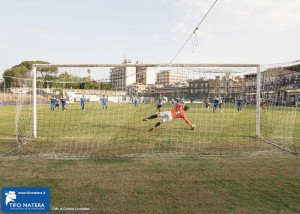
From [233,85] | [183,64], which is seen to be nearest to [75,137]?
[183,64]

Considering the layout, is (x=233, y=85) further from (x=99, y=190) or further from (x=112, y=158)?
(x=99, y=190)

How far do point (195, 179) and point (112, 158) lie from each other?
2638 millimetres

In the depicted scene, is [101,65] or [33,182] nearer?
[33,182]

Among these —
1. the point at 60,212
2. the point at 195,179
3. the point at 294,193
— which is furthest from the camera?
the point at 195,179

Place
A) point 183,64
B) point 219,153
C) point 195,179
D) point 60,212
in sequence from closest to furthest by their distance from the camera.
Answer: point 60,212 < point 195,179 < point 219,153 < point 183,64

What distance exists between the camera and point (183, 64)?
10414 mm

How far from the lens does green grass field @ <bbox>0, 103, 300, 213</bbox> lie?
163 inches

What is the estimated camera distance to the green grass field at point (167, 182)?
4145 mm

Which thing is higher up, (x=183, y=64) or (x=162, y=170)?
(x=183, y=64)

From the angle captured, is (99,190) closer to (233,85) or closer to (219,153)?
(219,153)

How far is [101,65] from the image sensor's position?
10477 millimetres

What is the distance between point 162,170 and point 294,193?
2.68 metres

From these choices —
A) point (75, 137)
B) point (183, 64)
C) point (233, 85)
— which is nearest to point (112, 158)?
point (75, 137)

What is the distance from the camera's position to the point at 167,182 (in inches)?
204
